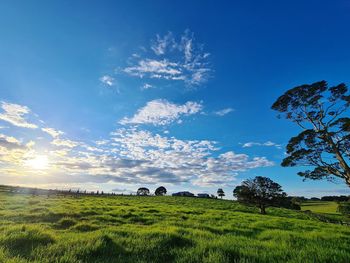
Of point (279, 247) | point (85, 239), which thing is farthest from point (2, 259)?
point (279, 247)

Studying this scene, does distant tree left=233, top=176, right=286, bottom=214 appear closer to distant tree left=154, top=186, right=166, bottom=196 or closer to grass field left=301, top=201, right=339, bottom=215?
grass field left=301, top=201, right=339, bottom=215

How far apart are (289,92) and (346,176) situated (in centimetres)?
1063

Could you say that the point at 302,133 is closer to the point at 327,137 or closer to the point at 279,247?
the point at 327,137

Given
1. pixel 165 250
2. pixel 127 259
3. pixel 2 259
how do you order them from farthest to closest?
pixel 165 250
pixel 127 259
pixel 2 259

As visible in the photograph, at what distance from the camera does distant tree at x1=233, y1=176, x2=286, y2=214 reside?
42500 mm

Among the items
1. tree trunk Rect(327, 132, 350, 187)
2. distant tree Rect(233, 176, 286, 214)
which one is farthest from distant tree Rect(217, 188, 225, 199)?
tree trunk Rect(327, 132, 350, 187)

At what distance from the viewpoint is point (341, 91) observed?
982 inches

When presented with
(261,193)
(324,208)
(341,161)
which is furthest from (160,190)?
(341,161)

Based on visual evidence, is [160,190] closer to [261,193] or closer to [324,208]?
[324,208]

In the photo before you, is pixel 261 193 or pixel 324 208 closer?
pixel 261 193

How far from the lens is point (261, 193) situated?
4306 cm

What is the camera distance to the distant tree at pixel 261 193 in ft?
139

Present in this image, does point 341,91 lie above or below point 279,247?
above

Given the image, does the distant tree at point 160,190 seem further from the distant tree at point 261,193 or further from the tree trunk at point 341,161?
the tree trunk at point 341,161
